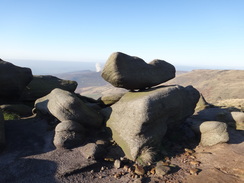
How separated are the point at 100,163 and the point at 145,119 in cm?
401

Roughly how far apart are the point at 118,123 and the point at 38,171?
6.12m

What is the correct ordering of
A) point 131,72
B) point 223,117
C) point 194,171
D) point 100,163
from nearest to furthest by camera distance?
point 194,171
point 100,163
point 131,72
point 223,117

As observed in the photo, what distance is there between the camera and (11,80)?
58.1 ft

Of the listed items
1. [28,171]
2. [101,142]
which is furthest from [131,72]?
[28,171]

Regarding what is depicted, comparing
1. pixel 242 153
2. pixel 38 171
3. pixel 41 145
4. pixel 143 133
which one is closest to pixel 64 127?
pixel 41 145

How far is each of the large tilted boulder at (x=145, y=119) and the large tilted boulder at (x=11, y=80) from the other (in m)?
10.2

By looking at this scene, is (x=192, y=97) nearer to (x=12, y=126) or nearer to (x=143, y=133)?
(x=143, y=133)

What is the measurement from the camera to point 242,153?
12.3 m

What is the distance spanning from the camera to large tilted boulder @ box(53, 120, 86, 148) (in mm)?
12730

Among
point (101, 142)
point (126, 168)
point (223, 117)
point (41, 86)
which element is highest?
point (41, 86)

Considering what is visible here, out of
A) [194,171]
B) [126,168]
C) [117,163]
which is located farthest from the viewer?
[117,163]

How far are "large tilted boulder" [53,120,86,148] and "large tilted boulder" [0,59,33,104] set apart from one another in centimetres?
822

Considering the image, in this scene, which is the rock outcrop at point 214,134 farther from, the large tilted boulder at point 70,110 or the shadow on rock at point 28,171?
the shadow on rock at point 28,171

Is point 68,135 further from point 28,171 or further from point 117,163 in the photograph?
point 117,163
